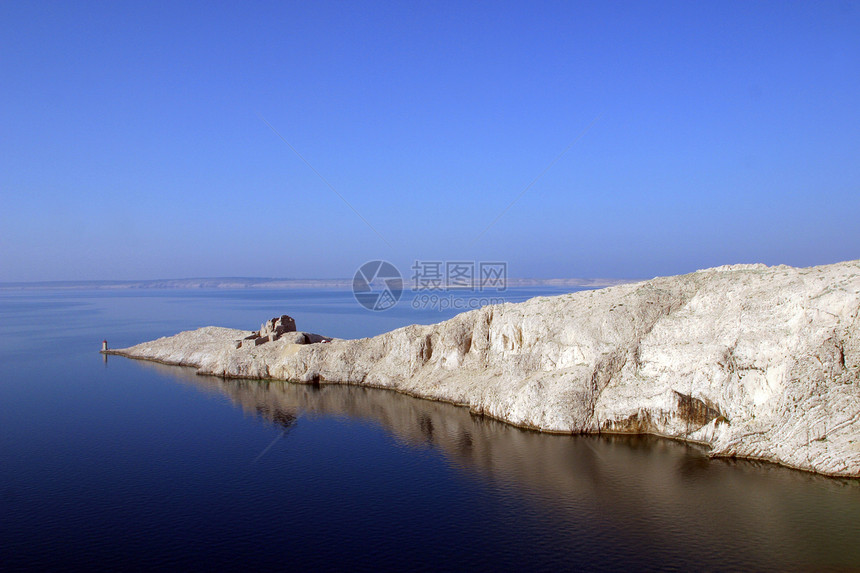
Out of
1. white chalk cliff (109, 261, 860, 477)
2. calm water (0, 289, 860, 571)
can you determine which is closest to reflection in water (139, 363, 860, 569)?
calm water (0, 289, 860, 571)

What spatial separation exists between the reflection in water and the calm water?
0.13 meters

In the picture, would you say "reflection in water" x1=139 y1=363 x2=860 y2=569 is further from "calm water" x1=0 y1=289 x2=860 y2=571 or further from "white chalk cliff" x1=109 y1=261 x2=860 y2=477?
"white chalk cliff" x1=109 y1=261 x2=860 y2=477

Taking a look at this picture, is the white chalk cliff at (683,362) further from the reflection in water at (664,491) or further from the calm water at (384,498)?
the calm water at (384,498)

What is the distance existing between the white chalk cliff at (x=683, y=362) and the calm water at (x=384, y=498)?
2386mm

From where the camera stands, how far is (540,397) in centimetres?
Answer: 5081

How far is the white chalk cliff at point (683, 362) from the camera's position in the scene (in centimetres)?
3844

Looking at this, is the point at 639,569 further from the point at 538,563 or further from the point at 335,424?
the point at 335,424

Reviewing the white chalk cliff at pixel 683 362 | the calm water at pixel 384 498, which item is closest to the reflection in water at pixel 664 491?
the calm water at pixel 384 498

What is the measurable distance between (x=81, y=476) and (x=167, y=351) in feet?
198

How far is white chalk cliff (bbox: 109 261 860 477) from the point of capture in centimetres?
3844

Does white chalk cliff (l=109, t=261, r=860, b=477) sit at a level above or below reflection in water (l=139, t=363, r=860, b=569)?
above

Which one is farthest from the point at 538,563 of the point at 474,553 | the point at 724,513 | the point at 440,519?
the point at 724,513

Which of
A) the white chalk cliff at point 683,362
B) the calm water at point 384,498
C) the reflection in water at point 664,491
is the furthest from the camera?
the white chalk cliff at point 683,362

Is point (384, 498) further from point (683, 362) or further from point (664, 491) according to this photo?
point (683, 362)
